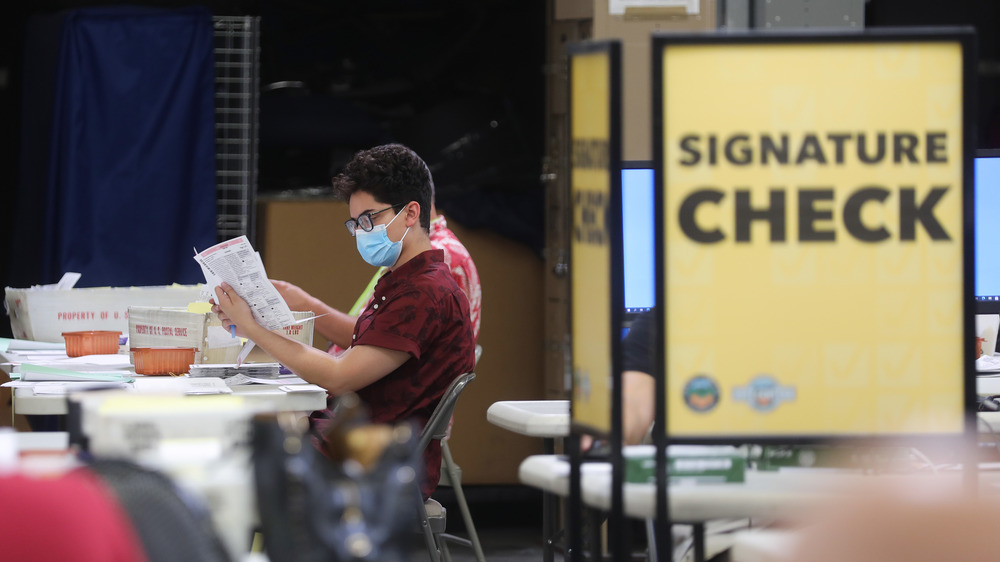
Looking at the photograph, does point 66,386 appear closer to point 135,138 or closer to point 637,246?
point 637,246

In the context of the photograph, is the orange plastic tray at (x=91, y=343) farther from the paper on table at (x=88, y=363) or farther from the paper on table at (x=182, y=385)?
the paper on table at (x=182, y=385)

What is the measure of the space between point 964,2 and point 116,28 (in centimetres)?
342

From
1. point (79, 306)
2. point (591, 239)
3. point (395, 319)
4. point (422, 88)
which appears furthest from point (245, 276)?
point (422, 88)

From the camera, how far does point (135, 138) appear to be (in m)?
4.41

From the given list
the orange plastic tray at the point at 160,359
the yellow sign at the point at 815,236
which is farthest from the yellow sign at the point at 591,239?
the orange plastic tray at the point at 160,359

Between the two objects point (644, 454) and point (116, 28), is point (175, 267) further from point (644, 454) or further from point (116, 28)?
point (644, 454)

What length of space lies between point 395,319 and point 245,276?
358 millimetres

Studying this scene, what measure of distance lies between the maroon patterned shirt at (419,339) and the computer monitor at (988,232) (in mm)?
1362

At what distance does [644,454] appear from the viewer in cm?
172

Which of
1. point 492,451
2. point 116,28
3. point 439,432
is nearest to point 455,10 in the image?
point 116,28

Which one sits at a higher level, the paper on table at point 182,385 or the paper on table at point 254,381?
the paper on table at point 182,385

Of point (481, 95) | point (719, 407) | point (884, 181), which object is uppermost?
point (481, 95)

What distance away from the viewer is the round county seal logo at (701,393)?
5.41ft

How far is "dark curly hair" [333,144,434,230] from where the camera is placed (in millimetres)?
3092
